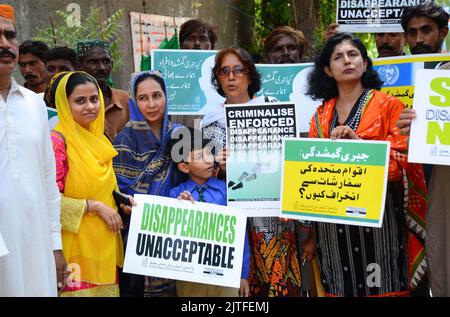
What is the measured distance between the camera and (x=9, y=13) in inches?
156

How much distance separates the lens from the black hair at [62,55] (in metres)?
6.32

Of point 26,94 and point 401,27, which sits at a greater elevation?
point 401,27

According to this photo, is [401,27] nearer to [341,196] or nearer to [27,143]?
[341,196]

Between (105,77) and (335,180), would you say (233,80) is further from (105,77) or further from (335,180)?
(105,77)

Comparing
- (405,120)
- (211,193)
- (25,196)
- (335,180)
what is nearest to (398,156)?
(405,120)

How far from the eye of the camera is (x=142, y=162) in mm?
4648

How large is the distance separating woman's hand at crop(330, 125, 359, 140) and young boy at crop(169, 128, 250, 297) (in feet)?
2.74

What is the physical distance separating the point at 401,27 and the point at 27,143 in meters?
3.75

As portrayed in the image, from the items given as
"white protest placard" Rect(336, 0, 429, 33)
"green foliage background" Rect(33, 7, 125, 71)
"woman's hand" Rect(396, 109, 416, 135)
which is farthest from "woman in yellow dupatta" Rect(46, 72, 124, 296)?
"green foliage background" Rect(33, 7, 125, 71)

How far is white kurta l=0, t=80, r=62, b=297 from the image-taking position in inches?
148

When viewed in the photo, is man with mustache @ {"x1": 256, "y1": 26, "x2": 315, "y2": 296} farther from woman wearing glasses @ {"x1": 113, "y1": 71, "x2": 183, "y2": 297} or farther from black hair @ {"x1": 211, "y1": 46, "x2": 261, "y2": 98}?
black hair @ {"x1": 211, "y1": 46, "x2": 261, "y2": 98}

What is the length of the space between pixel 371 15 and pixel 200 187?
2.69 m
